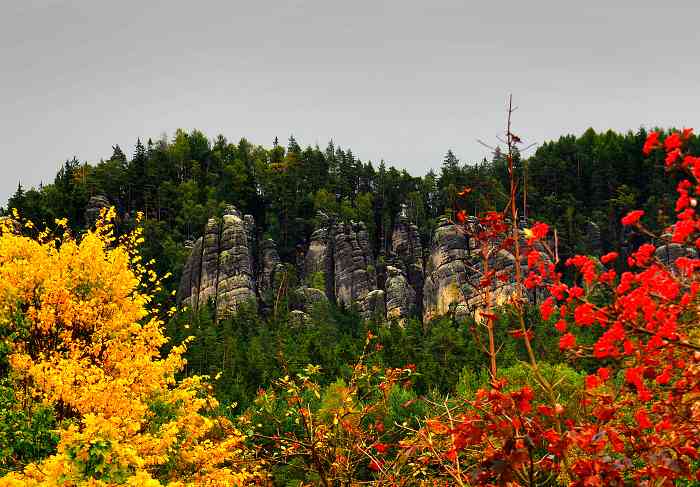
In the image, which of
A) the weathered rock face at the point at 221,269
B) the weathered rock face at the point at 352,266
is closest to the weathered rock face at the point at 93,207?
the weathered rock face at the point at 221,269

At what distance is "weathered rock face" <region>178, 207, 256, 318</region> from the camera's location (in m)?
80.1

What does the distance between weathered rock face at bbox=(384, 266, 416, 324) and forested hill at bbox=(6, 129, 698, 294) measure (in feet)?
39.0

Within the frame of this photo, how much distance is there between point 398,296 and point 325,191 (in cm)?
2810

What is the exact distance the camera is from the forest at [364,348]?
4426mm

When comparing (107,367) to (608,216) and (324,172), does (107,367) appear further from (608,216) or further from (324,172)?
(324,172)

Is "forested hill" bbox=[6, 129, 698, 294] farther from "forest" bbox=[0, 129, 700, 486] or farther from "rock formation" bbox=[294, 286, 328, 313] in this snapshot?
"rock formation" bbox=[294, 286, 328, 313]

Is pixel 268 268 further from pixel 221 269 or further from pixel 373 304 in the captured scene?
pixel 373 304

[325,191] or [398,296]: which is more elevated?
[325,191]

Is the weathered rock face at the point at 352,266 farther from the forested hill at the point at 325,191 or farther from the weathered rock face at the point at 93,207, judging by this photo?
the weathered rock face at the point at 93,207

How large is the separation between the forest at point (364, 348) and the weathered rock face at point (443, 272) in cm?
206

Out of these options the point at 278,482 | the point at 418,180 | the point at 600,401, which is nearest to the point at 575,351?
the point at 600,401

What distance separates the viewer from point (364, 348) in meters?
9.30

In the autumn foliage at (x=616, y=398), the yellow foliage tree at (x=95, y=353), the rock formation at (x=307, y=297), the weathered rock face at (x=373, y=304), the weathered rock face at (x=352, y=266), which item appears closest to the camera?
the autumn foliage at (x=616, y=398)

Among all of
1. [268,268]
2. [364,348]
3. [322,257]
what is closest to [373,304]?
[322,257]
